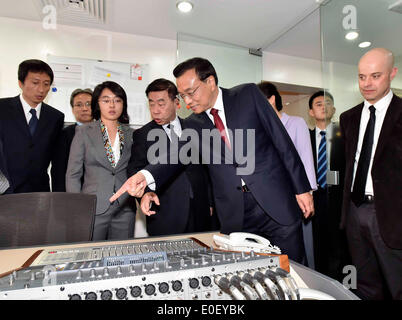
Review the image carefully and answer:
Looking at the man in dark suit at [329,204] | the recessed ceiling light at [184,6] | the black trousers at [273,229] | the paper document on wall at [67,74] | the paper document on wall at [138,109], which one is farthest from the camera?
the paper document on wall at [138,109]

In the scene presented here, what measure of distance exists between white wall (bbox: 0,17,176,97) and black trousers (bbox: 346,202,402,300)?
2730 millimetres

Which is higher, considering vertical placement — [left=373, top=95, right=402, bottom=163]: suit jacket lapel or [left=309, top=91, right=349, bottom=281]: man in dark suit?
[left=373, top=95, right=402, bottom=163]: suit jacket lapel

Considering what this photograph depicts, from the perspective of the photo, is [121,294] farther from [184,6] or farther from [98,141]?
[184,6]

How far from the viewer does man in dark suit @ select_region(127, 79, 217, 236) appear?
206cm

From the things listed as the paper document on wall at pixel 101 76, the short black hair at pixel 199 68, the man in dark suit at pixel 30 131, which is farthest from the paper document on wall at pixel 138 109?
the short black hair at pixel 199 68

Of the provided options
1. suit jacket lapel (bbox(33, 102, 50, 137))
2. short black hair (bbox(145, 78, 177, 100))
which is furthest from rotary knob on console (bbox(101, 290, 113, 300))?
suit jacket lapel (bbox(33, 102, 50, 137))

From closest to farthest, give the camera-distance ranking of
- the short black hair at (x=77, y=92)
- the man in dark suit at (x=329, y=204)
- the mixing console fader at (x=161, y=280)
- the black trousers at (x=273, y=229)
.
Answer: the mixing console fader at (x=161, y=280)
the black trousers at (x=273, y=229)
the man in dark suit at (x=329, y=204)
the short black hair at (x=77, y=92)

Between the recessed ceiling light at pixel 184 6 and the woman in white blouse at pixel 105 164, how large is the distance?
50.0 inches

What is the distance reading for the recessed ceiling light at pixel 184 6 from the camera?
2.84 m

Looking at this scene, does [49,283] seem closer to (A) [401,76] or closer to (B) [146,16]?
(A) [401,76]

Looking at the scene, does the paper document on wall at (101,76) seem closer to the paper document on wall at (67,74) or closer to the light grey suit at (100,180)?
the paper document on wall at (67,74)

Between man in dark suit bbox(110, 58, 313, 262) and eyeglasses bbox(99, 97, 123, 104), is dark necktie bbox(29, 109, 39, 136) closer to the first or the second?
eyeglasses bbox(99, 97, 123, 104)

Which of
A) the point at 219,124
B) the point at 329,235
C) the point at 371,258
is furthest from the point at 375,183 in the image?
the point at 329,235

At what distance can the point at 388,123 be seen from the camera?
1710 mm
